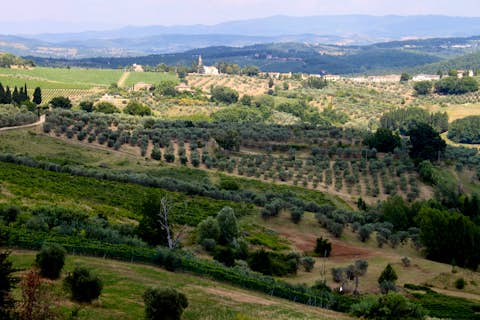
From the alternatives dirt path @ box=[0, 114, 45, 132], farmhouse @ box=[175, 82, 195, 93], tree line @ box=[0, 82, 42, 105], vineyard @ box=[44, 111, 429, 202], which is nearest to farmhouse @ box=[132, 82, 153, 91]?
farmhouse @ box=[175, 82, 195, 93]

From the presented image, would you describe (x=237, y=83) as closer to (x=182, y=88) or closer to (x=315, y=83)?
(x=315, y=83)

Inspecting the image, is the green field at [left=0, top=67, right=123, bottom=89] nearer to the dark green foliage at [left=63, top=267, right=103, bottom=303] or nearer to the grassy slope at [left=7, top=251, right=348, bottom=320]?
the grassy slope at [left=7, top=251, right=348, bottom=320]

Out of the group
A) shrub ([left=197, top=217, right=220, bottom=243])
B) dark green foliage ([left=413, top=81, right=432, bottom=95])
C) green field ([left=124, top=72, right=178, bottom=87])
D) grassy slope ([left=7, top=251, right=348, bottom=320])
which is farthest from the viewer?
green field ([left=124, top=72, right=178, bottom=87])

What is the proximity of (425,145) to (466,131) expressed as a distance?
39216mm

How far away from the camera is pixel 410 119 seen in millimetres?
114312

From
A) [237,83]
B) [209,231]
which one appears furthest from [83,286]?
[237,83]

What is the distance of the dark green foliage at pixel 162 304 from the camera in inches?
713

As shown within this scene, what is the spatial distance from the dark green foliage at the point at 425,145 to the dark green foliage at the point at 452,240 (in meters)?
33.7

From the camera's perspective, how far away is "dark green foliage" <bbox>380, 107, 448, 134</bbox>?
4456 inches

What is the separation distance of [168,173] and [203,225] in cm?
2366

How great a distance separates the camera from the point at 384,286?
31.1 m

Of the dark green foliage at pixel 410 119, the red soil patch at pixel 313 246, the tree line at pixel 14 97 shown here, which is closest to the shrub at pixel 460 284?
the red soil patch at pixel 313 246

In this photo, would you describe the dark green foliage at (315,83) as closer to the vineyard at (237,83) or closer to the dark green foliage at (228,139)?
the vineyard at (237,83)

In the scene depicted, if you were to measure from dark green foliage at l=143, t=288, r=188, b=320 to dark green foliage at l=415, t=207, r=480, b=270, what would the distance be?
26022mm
